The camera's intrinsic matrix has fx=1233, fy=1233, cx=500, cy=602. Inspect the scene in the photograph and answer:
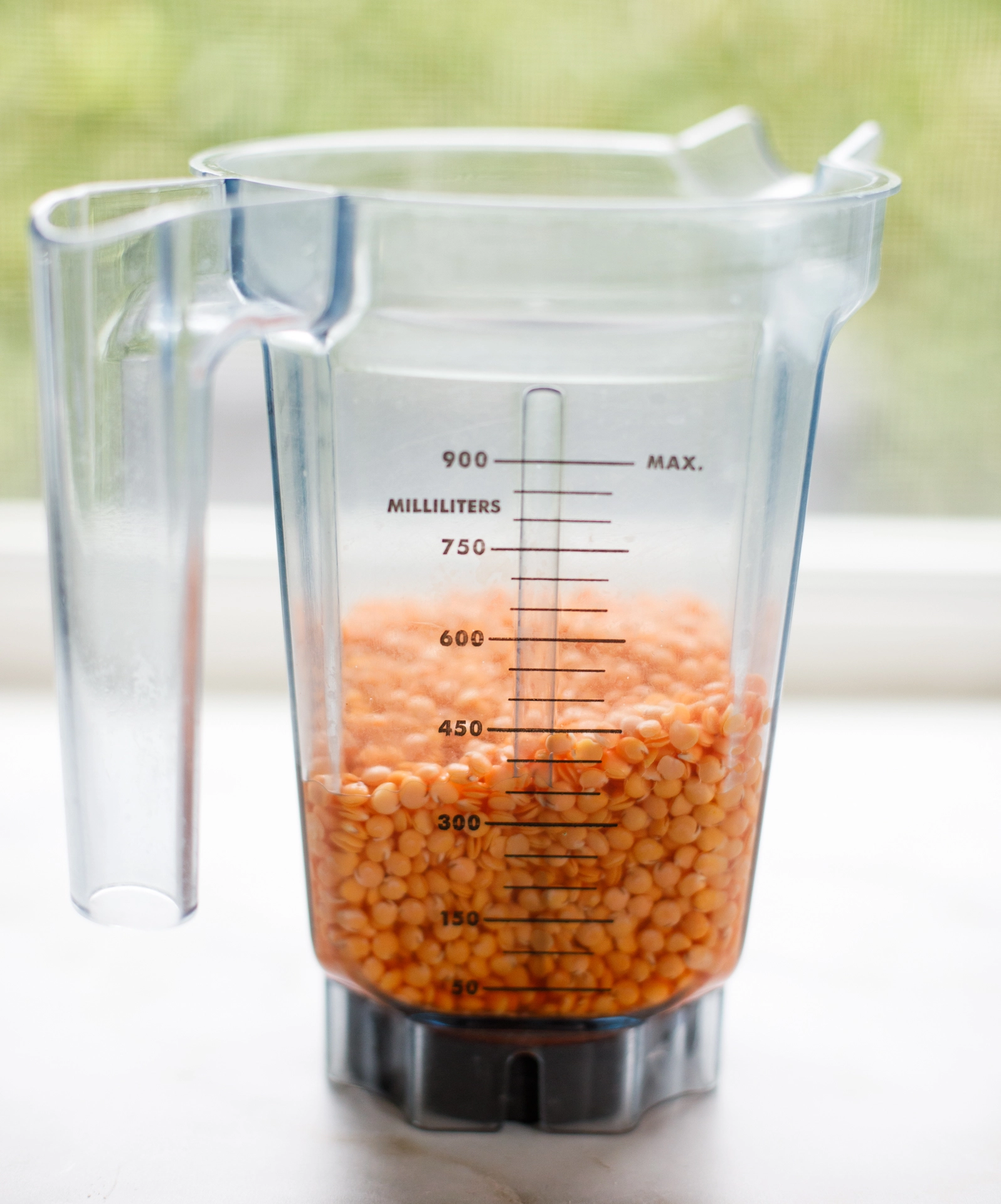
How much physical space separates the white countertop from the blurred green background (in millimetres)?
498

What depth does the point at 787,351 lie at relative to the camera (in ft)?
1.59

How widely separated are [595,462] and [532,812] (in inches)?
5.6

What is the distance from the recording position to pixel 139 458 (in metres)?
0.44

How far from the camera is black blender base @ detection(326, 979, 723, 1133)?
1.73ft

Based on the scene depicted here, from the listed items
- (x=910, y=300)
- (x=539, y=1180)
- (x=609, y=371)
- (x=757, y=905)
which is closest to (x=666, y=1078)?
(x=539, y=1180)

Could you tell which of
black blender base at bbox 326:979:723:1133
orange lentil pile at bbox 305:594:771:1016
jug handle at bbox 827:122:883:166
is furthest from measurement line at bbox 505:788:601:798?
jug handle at bbox 827:122:883:166

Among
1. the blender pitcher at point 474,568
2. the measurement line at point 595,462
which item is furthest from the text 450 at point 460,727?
the measurement line at point 595,462

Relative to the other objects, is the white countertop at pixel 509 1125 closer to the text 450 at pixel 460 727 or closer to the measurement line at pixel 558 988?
the measurement line at pixel 558 988

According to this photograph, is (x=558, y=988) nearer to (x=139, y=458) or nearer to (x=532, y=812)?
(x=532, y=812)

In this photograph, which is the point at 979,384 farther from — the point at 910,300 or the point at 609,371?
the point at 609,371

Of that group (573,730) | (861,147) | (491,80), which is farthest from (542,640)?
(491,80)

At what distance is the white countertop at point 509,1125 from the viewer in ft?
1.71

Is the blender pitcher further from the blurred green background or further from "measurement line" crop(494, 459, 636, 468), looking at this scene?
the blurred green background

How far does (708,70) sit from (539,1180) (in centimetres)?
88
